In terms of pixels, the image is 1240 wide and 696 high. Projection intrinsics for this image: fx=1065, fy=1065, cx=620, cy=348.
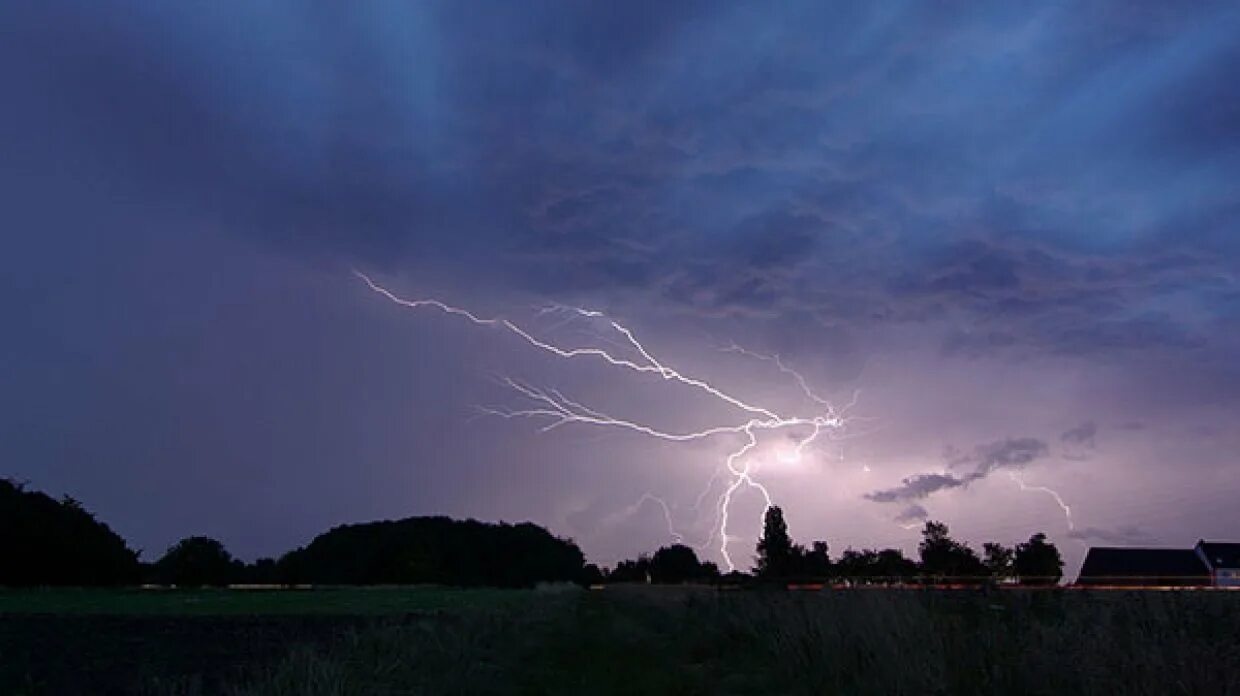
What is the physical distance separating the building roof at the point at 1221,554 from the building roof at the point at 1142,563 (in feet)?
2.20

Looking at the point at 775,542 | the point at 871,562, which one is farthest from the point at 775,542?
the point at 871,562

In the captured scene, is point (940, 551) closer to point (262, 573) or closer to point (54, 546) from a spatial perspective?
point (54, 546)

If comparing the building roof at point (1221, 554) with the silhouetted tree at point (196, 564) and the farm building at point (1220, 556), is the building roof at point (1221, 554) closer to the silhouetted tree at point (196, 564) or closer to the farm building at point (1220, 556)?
the farm building at point (1220, 556)

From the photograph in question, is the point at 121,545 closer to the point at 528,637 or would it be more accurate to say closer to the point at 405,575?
the point at 405,575

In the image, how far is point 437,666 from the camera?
13.2 meters

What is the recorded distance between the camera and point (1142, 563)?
203 ft

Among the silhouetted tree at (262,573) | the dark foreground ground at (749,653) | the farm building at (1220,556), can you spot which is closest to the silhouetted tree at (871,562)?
the farm building at (1220,556)

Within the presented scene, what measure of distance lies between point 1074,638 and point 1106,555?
58.9 metres

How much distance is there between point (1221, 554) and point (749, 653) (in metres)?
62.4

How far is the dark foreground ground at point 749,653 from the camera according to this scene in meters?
8.24

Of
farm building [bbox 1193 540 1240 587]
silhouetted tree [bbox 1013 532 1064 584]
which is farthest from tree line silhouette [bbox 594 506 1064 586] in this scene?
farm building [bbox 1193 540 1240 587]

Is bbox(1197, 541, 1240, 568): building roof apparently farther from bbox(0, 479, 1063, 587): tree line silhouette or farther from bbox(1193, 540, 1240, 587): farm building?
bbox(0, 479, 1063, 587): tree line silhouette

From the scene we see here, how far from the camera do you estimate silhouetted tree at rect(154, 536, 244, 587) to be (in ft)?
294

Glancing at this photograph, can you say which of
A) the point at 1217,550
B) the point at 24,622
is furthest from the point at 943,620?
the point at 1217,550
